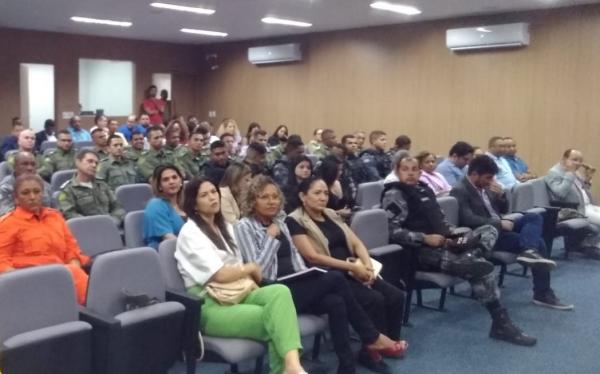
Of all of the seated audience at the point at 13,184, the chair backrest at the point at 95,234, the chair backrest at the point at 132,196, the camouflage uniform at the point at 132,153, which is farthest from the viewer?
the camouflage uniform at the point at 132,153

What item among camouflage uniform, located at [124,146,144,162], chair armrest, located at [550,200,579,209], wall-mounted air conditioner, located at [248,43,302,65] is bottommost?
chair armrest, located at [550,200,579,209]

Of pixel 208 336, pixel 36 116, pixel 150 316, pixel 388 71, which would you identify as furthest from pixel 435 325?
pixel 36 116

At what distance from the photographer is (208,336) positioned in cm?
308

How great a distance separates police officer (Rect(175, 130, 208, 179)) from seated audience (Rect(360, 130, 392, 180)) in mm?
1873

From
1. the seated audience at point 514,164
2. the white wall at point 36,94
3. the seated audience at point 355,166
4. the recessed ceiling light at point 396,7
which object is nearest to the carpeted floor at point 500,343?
the seated audience at point 355,166

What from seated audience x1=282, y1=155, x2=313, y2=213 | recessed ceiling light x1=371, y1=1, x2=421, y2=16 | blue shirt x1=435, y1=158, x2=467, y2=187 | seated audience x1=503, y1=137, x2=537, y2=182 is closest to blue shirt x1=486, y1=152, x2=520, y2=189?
seated audience x1=503, y1=137, x2=537, y2=182

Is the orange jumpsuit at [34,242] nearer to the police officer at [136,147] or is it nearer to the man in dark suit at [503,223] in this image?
the man in dark suit at [503,223]

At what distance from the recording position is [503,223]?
5.00 m

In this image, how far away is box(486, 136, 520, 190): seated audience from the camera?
723 cm

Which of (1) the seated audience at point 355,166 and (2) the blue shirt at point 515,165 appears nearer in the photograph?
(1) the seated audience at point 355,166

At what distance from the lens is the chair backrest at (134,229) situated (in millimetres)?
4027

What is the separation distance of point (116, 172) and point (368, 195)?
92.4 inches

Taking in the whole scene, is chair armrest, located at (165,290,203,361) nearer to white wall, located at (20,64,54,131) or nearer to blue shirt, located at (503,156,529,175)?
blue shirt, located at (503,156,529,175)

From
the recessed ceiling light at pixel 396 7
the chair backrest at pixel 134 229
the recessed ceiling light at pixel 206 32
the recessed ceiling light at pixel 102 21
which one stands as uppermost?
the recessed ceiling light at pixel 396 7
